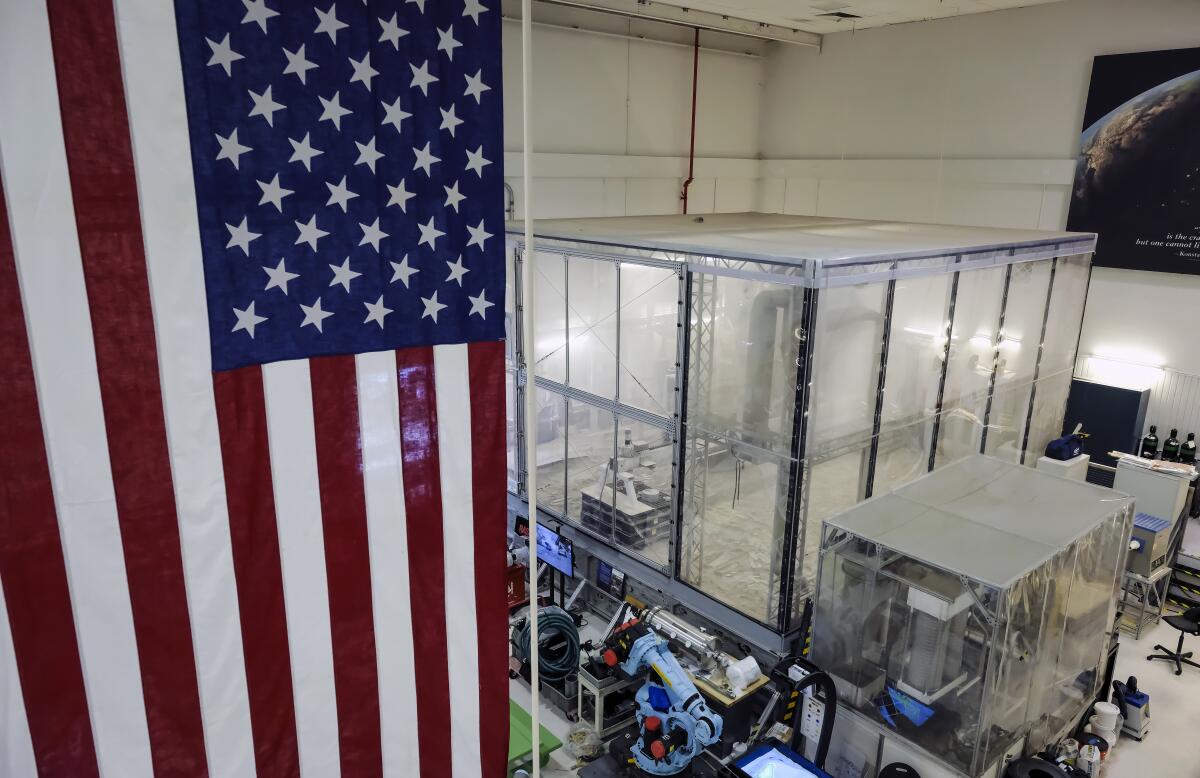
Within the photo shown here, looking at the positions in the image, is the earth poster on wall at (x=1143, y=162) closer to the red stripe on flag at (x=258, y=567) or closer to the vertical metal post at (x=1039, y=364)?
the vertical metal post at (x=1039, y=364)

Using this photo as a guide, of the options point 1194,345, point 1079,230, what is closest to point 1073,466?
point 1194,345

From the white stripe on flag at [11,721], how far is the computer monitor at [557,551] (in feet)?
23.0

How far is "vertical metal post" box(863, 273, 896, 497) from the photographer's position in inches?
309

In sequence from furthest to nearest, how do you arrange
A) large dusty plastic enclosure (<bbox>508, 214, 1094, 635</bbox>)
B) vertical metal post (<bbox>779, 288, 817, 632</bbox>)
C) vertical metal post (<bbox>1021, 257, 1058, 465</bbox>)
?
vertical metal post (<bbox>1021, 257, 1058, 465</bbox>) → large dusty plastic enclosure (<bbox>508, 214, 1094, 635</bbox>) → vertical metal post (<bbox>779, 288, 817, 632</bbox>)

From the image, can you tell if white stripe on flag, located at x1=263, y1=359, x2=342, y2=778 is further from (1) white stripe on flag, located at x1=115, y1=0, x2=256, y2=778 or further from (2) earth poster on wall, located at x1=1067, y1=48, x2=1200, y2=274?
(2) earth poster on wall, located at x1=1067, y1=48, x2=1200, y2=274

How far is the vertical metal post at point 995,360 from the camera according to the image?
9.58 metres

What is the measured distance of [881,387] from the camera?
801cm

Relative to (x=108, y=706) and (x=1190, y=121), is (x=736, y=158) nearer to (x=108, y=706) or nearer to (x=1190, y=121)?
(x=1190, y=121)

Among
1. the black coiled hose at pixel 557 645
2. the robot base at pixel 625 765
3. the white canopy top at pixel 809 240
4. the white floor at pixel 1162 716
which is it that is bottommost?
the white floor at pixel 1162 716

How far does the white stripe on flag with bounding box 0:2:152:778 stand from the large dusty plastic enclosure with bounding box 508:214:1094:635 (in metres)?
5.59

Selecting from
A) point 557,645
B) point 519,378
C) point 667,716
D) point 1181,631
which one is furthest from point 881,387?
point 1181,631

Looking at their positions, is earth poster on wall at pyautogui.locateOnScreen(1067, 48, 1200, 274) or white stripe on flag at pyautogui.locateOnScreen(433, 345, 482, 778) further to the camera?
earth poster on wall at pyautogui.locateOnScreen(1067, 48, 1200, 274)

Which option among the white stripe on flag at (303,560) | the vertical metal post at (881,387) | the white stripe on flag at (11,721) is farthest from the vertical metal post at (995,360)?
the white stripe on flag at (11,721)

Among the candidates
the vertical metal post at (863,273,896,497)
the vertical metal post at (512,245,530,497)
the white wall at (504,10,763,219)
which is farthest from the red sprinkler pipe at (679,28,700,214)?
→ the vertical metal post at (863,273,896,497)
